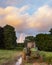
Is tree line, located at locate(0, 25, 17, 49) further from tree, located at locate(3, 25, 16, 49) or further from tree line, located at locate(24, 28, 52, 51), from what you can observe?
tree line, located at locate(24, 28, 52, 51)

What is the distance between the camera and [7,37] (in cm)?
7675

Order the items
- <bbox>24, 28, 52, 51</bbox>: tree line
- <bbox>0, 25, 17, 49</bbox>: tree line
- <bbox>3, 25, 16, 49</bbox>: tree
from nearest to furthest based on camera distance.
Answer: <bbox>24, 28, 52, 51</bbox>: tree line → <bbox>3, 25, 16, 49</bbox>: tree → <bbox>0, 25, 17, 49</bbox>: tree line

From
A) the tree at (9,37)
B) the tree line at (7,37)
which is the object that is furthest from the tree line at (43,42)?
the tree line at (7,37)

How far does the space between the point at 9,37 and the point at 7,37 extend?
2.00 feet

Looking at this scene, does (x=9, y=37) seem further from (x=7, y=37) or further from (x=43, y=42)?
(x=43, y=42)

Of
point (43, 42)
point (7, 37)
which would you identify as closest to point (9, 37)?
point (7, 37)

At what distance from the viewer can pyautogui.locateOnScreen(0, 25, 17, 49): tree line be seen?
7462cm

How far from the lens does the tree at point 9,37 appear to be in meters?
74.3

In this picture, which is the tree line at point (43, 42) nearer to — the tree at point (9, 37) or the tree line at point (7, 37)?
the tree at point (9, 37)

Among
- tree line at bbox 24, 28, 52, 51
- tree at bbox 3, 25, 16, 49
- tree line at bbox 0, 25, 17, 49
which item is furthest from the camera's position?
tree line at bbox 0, 25, 17, 49

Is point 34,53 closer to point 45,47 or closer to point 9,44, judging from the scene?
point 45,47

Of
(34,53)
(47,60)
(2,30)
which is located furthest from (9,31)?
(47,60)

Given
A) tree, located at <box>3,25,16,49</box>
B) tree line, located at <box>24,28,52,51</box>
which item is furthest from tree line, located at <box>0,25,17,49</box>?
tree line, located at <box>24,28,52,51</box>

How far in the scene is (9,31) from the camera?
3115 inches
